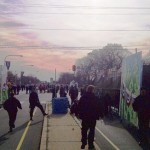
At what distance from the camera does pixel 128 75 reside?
67.1ft

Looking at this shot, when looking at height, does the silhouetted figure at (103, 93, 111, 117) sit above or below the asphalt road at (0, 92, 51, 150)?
above

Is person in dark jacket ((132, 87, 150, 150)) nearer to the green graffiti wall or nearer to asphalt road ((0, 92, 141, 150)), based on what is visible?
asphalt road ((0, 92, 141, 150))

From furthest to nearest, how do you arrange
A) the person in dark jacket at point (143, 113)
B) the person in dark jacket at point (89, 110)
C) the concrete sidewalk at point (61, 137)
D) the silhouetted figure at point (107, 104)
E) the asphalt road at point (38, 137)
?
the silhouetted figure at point (107, 104) → the person in dark jacket at point (143, 113) → the asphalt road at point (38, 137) → the concrete sidewalk at point (61, 137) → the person in dark jacket at point (89, 110)

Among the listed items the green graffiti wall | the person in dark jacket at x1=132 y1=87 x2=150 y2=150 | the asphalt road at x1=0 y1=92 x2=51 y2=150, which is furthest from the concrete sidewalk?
the green graffiti wall

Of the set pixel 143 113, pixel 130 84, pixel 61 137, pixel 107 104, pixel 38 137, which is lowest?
pixel 38 137

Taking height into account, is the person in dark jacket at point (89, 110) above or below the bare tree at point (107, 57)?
below

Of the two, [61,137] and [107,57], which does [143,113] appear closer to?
[61,137]

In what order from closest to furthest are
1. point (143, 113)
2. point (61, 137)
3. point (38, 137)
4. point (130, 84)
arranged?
point (143, 113) < point (61, 137) < point (38, 137) < point (130, 84)

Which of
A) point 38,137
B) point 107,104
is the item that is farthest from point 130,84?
point 107,104

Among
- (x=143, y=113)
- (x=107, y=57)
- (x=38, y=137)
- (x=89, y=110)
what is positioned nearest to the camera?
(x=89, y=110)

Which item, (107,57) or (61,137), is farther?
(107,57)

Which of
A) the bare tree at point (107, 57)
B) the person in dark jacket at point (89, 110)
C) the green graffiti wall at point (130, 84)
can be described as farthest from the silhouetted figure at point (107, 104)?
the bare tree at point (107, 57)

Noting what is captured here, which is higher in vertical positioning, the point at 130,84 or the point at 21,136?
the point at 130,84

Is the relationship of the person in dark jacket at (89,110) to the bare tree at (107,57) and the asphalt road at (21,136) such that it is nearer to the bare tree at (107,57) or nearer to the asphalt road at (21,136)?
the asphalt road at (21,136)
